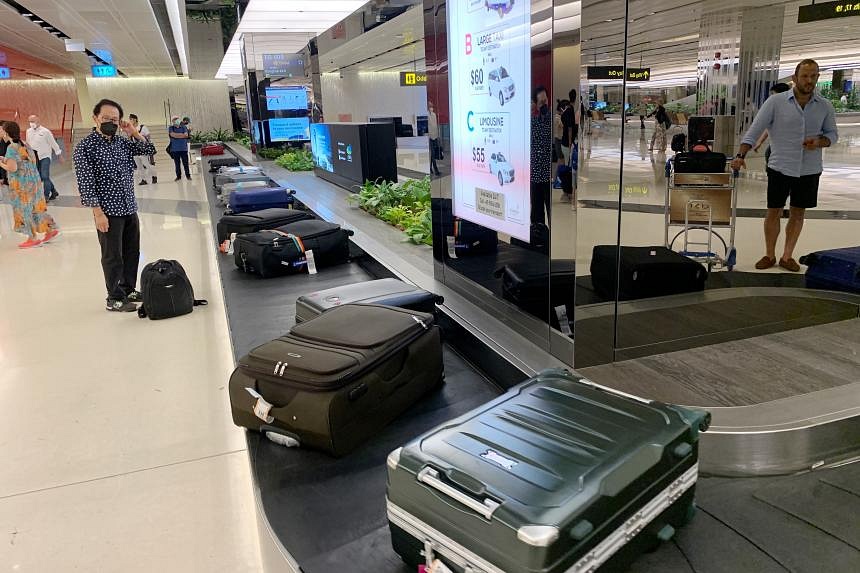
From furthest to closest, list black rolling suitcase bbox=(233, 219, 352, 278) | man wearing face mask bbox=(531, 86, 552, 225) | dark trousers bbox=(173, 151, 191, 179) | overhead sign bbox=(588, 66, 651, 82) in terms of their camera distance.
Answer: dark trousers bbox=(173, 151, 191, 179) → black rolling suitcase bbox=(233, 219, 352, 278) → man wearing face mask bbox=(531, 86, 552, 225) → overhead sign bbox=(588, 66, 651, 82)

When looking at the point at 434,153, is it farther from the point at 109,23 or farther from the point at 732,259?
the point at 109,23

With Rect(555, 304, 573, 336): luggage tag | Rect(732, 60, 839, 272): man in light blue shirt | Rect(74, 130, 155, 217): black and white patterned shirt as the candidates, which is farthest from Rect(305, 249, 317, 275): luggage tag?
Rect(732, 60, 839, 272): man in light blue shirt

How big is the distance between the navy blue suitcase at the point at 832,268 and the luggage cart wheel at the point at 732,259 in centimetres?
41

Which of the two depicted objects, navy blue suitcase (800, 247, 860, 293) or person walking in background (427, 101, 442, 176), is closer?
navy blue suitcase (800, 247, 860, 293)

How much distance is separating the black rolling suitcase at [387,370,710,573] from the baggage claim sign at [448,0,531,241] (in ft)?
4.57

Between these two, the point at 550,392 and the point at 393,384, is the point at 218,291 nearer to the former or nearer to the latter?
the point at 393,384

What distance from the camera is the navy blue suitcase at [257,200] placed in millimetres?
7000

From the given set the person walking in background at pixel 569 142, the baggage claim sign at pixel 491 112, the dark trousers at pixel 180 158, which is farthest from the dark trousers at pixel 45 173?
the person walking in background at pixel 569 142

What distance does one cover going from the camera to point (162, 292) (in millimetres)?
5484

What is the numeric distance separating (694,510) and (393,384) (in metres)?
1.09

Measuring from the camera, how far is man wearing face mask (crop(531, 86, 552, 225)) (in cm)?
265

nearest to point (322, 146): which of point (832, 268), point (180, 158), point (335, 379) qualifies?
point (832, 268)

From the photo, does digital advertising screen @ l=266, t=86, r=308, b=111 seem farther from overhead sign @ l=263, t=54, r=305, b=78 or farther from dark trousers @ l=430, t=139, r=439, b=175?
dark trousers @ l=430, t=139, r=439, b=175

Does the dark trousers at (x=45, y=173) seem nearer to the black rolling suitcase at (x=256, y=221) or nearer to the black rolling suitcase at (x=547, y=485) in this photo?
the black rolling suitcase at (x=256, y=221)
